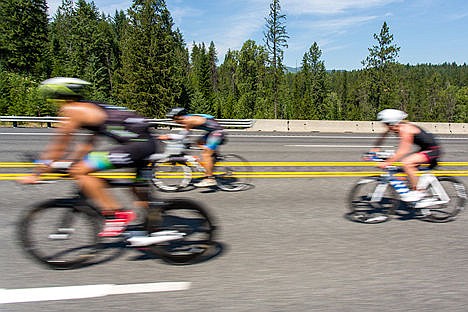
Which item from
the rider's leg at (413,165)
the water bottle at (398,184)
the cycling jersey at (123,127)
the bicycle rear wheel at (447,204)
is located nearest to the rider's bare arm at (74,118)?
the cycling jersey at (123,127)

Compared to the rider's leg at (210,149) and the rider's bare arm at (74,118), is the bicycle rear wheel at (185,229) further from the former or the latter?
the rider's leg at (210,149)

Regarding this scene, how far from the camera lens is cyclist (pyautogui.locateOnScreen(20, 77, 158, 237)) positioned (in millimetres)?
3760

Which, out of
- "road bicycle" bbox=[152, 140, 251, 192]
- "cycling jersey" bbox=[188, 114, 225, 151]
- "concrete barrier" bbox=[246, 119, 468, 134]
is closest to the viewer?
"road bicycle" bbox=[152, 140, 251, 192]

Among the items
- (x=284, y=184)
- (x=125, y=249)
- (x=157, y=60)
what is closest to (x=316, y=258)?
(x=125, y=249)

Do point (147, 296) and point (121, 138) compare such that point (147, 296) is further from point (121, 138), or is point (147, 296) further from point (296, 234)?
point (296, 234)

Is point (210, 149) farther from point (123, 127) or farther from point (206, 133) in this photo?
point (123, 127)

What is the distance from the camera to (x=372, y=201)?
5.82m

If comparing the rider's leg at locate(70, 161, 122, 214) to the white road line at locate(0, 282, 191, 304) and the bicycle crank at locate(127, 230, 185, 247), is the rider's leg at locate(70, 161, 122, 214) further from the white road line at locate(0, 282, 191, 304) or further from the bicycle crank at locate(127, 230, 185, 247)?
the white road line at locate(0, 282, 191, 304)

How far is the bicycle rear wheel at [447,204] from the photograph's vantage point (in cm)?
580

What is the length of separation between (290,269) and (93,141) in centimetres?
266

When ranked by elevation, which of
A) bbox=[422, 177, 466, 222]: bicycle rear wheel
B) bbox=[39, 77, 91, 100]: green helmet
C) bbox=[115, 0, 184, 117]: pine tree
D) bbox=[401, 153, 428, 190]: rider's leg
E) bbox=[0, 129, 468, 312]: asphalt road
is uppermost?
bbox=[115, 0, 184, 117]: pine tree

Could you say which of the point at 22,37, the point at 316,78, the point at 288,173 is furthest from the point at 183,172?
the point at 316,78

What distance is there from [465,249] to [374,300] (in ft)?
6.85

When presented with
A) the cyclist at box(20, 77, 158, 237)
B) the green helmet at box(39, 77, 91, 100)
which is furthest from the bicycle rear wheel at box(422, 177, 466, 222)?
the green helmet at box(39, 77, 91, 100)
